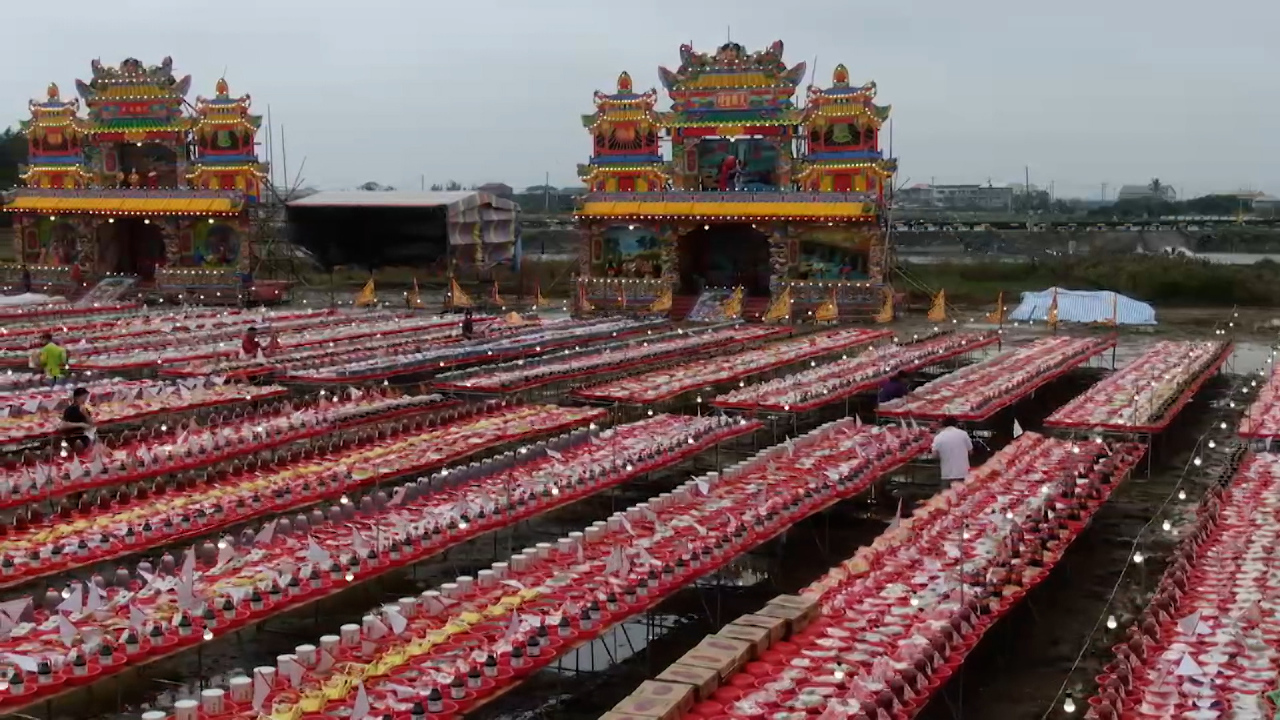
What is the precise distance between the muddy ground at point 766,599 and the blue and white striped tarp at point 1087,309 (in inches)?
747

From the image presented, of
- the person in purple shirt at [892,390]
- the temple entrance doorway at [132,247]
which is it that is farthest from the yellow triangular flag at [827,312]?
the temple entrance doorway at [132,247]

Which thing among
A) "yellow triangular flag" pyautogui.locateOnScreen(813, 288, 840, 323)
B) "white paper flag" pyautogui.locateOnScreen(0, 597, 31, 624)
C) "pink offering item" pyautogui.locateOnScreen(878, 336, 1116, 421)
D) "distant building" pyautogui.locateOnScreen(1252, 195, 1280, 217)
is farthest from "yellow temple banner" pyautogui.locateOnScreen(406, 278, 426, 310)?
"distant building" pyautogui.locateOnScreen(1252, 195, 1280, 217)

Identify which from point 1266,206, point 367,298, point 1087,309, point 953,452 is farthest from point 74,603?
point 1266,206

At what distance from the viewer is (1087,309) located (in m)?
36.7

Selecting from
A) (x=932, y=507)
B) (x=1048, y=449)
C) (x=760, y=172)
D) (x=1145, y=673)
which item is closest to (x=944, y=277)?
(x=760, y=172)

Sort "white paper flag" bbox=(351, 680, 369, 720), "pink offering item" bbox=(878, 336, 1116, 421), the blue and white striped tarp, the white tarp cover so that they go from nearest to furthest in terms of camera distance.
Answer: "white paper flag" bbox=(351, 680, 369, 720) < "pink offering item" bbox=(878, 336, 1116, 421) < the blue and white striped tarp < the white tarp cover

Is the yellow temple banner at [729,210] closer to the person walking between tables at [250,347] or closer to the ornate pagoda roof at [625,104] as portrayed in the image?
the ornate pagoda roof at [625,104]

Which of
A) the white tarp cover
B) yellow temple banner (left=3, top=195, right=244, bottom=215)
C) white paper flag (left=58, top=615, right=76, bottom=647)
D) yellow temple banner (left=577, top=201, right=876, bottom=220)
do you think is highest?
yellow temple banner (left=3, top=195, right=244, bottom=215)

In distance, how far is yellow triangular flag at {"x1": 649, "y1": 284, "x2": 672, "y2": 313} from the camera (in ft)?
136

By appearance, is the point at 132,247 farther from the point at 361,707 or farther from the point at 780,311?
the point at 361,707

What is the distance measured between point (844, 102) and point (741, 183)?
13.8ft

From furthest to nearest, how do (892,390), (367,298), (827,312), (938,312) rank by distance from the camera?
1. (367,298)
2. (938,312)
3. (827,312)
4. (892,390)

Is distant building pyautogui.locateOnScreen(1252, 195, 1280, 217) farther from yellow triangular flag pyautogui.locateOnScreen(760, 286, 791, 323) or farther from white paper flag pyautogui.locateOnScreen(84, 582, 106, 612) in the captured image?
white paper flag pyautogui.locateOnScreen(84, 582, 106, 612)

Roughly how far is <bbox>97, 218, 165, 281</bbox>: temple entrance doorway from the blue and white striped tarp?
102 feet
